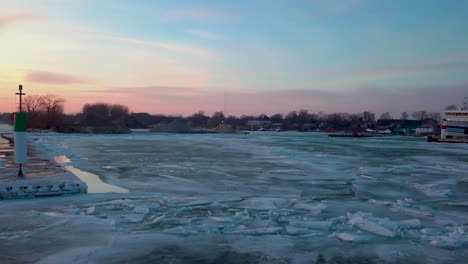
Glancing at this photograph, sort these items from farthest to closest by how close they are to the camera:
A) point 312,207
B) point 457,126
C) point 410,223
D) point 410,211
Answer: point 457,126 → point 312,207 → point 410,211 → point 410,223

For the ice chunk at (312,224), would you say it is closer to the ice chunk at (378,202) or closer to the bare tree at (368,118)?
the ice chunk at (378,202)

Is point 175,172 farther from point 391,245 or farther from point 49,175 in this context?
point 391,245

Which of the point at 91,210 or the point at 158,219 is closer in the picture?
the point at 158,219

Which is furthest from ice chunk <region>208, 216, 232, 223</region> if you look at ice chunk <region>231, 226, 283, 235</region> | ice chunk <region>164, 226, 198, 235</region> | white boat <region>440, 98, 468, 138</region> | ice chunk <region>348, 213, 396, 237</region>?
white boat <region>440, 98, 468, 138</region>

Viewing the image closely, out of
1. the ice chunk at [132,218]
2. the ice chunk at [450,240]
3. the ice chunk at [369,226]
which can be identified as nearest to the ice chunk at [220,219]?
the ice chunk at [132,218]

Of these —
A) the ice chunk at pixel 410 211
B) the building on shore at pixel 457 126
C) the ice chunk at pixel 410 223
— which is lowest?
the ice chunk at pixel 410 211

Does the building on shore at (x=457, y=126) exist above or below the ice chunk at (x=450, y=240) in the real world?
above

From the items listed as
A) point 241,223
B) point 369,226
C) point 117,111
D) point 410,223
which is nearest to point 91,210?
point 241,223

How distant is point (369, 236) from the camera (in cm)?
690

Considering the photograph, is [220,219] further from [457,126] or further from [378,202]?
[457,126]

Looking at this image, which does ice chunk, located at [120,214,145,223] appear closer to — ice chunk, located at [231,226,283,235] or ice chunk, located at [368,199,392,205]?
ice chunk, located at [231,226,283,235]

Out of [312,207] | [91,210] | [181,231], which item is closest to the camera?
[181,231]

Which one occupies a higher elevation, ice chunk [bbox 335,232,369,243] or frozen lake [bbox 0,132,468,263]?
ice chunk [bbox 335,232,369,243]

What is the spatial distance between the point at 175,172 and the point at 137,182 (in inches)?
116
